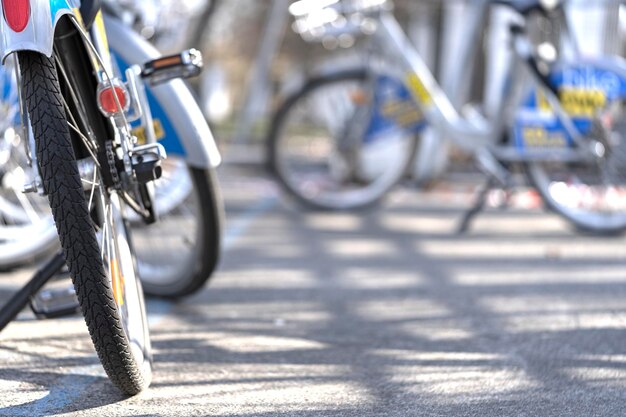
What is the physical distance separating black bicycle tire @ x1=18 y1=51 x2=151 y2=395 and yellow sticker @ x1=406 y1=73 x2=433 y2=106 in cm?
372

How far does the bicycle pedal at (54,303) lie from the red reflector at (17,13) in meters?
0.94

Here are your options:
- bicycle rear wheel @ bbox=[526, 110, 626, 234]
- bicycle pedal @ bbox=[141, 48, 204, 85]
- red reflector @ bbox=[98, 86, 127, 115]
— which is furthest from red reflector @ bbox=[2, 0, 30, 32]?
bicycle rear wheel @ bbox=[526, 110, 626, 234]

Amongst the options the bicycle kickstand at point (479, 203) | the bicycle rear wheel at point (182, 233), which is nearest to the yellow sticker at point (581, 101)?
the bicycle kickstand at point (479, 203)

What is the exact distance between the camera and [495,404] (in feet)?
8.85

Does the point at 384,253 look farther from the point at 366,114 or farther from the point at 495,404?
the point at 495,404

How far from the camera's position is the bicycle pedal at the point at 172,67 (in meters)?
2.99

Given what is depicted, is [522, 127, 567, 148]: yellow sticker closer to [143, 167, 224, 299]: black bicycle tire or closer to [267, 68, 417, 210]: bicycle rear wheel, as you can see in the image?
[267, 68, 417, 210]: bicycle rear wheel

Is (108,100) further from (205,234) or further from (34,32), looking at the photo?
(205,234)

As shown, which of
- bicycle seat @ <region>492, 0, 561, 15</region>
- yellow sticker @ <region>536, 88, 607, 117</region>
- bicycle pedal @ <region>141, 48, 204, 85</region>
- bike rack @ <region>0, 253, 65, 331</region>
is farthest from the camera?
yellow sticker @ <region>536, 88, 607, 117</region>

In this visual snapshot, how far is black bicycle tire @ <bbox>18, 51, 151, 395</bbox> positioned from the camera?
2330mm

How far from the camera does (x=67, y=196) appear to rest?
2.33 meters

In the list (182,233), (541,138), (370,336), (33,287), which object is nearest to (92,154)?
(33,287)

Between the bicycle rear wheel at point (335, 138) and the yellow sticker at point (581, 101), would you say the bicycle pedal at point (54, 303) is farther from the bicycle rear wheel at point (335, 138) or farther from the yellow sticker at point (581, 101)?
the yellow sticker at point (581, 101)

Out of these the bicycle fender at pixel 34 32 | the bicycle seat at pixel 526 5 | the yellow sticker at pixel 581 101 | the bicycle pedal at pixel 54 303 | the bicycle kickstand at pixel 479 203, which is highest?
the bicycle fender at pixel 34 32
